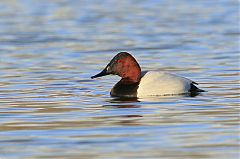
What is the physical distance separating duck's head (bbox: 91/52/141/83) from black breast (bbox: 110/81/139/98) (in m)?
0.15

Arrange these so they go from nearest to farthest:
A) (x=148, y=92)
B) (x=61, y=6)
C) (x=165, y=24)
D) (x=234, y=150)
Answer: (x=234, y=150) → (x=148, y=92) → (x=165, y=24) → (x=61, y=6)

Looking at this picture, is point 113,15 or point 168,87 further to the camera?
point 113,15

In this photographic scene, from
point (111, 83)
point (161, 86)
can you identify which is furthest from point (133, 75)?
point (111, 83)

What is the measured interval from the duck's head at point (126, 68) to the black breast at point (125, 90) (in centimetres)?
15

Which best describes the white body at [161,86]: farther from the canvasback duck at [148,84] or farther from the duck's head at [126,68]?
the duck's head at [126,68]

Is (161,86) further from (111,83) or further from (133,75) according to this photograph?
(111,83)

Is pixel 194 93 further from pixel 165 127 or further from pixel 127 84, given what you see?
pixel 165 127

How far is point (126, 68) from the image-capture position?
12156 millimetres

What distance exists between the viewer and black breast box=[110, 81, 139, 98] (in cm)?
1177

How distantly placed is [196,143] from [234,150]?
445mm

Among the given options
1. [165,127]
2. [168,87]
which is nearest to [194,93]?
[168,87]

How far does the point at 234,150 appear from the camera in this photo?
7.75 meters

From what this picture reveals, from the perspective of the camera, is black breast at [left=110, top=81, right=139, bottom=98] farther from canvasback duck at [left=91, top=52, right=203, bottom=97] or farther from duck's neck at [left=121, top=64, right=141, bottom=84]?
duck's neck at [left=121, top=64, right=141, bottom=84]

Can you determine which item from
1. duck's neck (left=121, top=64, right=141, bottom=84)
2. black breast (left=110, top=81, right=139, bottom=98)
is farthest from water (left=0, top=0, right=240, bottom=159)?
duck's neck (left=121, top=64, right=141, bottom=84)
